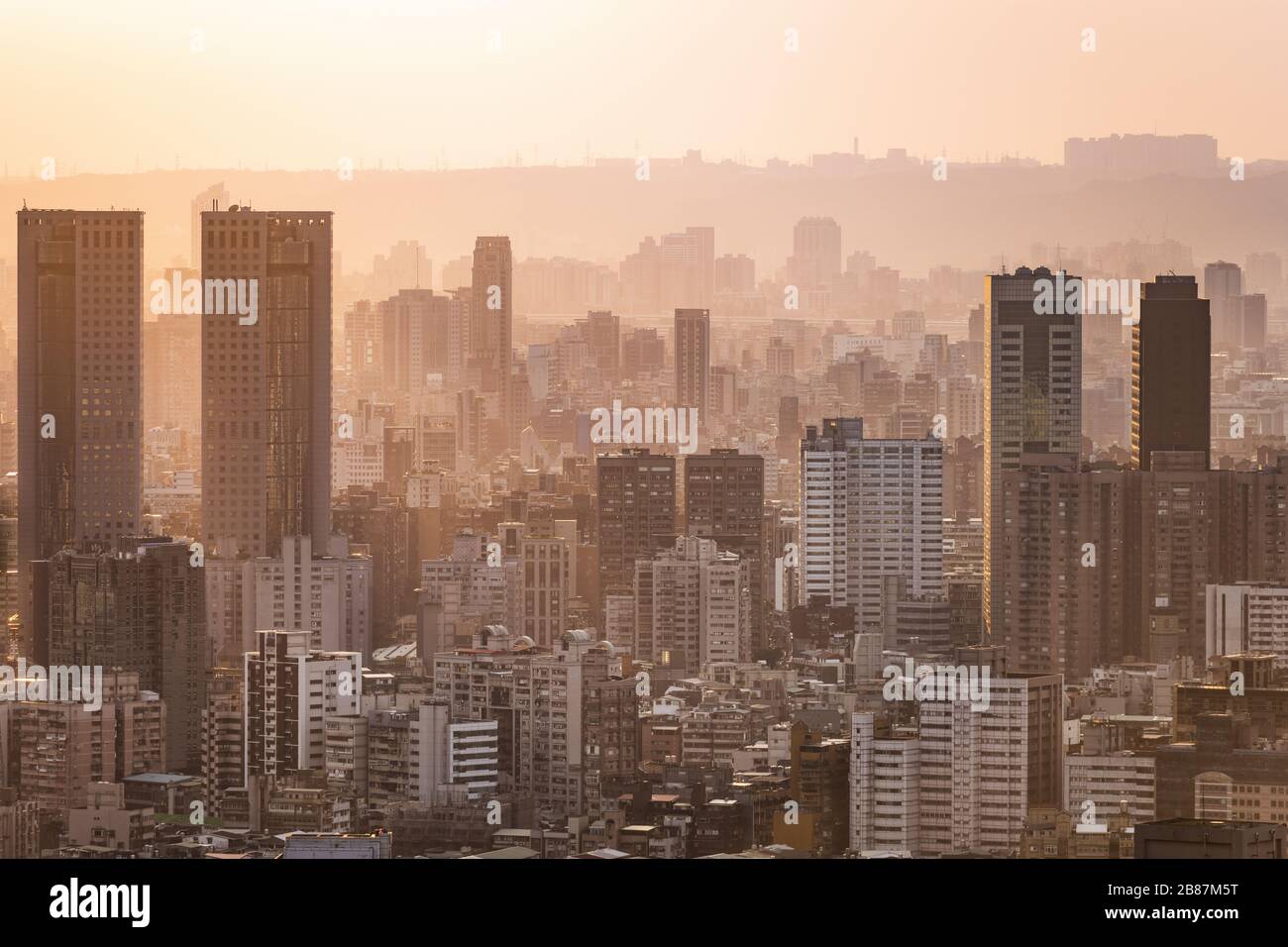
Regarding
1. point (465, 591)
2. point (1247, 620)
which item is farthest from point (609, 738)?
point (1247, 620)

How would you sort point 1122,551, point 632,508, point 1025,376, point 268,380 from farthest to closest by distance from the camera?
point 268,380, point 632,508, point 1122,551, point 1025,376

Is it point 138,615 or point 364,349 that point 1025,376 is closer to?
point 364,349

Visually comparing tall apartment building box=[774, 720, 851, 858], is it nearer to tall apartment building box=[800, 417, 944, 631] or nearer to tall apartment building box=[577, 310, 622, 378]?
tall apartment building box=[800, 417, 944, 631]

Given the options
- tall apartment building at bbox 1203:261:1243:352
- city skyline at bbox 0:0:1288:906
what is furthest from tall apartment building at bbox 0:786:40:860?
tall apartment building at bbox 1203:261:1243:352

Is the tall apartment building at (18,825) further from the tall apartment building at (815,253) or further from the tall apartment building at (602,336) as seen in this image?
the tall apartment building at (815,253)

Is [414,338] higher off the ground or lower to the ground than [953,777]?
higher

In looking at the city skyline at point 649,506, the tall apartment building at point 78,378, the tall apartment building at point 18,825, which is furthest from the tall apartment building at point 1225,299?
the tall apartment building at point 18,825
